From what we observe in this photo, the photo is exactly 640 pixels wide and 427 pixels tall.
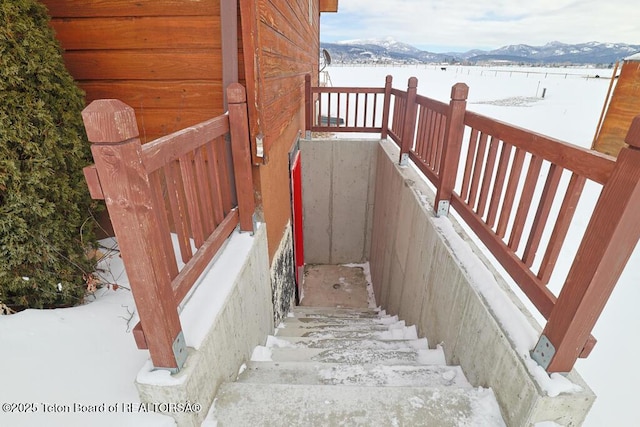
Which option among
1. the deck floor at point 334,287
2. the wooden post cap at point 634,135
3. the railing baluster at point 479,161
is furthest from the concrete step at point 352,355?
the deck floor at point 334,287

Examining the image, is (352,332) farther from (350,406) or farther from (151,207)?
(151,207)

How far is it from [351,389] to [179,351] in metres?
0.91

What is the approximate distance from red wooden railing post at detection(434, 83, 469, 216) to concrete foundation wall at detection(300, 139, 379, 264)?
11.0 feet

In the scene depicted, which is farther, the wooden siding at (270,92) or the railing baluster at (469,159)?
the railing baluster at (469,159)

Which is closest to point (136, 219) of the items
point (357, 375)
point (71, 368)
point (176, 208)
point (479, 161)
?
point (176, 208)

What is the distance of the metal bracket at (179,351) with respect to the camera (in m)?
1.41

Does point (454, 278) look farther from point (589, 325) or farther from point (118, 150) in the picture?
point (118, 150)

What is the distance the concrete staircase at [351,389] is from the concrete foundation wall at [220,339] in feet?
0.38

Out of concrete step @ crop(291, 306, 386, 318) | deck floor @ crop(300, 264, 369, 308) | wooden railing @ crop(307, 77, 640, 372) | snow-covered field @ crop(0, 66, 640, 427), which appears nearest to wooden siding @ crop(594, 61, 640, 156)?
deck floor @ crop(300, 264, 369, 308)

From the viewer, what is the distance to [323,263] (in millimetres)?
6988

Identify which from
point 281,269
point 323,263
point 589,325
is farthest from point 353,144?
point 589,325

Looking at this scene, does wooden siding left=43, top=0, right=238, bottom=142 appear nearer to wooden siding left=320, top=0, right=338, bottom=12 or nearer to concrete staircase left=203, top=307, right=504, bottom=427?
concrete staircase left=203, top=307, right=504, bottom=427

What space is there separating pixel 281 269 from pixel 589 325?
3.19m

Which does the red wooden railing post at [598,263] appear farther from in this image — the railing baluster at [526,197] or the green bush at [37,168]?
the green bush at [37,168]
